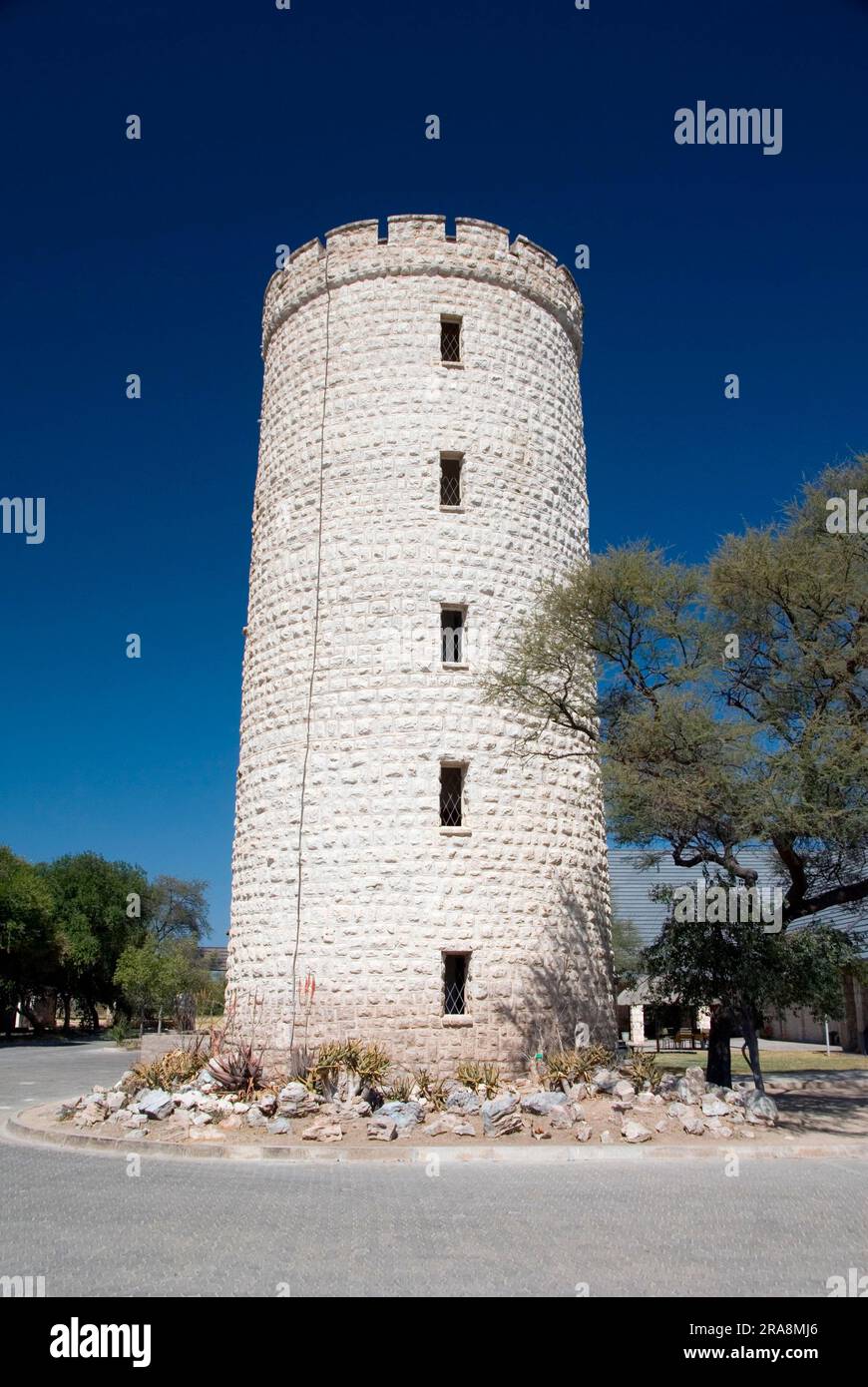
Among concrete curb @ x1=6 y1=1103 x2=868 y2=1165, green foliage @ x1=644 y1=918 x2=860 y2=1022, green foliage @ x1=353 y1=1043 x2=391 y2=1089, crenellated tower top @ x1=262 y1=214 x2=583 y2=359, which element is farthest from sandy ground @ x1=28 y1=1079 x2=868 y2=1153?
crenellated tower top @ x1=262 y1=214 x2=583 y2=359

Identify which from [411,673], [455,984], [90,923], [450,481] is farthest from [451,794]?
[90,923]

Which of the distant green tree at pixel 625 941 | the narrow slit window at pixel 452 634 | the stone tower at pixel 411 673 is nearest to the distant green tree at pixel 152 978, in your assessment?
the distant green tree at pixel 625 941

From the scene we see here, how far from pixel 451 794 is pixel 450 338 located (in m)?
8.51

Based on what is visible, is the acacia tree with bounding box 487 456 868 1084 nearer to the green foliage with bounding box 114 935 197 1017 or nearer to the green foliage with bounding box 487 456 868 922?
the green foliage with bounding box 487 456 868 922

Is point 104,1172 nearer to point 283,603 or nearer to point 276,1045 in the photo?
point 276,1045

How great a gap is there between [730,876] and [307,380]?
11512mm

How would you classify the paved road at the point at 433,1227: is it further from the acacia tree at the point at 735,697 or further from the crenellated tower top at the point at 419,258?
the crenellated tower top at the point at 419,258

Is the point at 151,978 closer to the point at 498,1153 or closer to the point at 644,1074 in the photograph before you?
the point at 644,1074

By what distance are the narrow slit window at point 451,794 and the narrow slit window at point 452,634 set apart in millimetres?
1844

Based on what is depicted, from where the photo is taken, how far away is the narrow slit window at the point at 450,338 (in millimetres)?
18906

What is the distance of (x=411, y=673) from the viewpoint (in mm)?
17047

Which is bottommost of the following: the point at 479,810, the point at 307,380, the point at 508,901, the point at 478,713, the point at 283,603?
the point at 508,901

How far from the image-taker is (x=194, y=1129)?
12.9m
